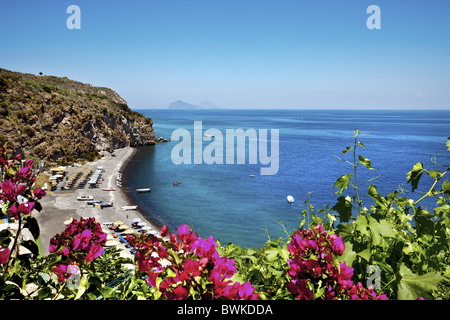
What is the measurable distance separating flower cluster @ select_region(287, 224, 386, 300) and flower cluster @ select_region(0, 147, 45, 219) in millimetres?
1550

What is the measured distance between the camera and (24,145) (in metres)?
42.6

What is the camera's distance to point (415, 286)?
60.6 inches

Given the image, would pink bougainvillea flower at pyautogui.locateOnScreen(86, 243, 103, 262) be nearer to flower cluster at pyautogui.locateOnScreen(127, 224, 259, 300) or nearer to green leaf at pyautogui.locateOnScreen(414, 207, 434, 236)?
flower cluster at pyautogui.locateOnScreen(127, 224, 259, 300)

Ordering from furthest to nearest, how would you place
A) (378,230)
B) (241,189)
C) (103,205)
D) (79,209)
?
(241,189) → (103,205) → (79,209) → (378,230)

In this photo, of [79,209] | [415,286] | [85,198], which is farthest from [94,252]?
[85,198]

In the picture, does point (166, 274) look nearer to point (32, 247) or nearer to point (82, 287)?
point (82, 287)

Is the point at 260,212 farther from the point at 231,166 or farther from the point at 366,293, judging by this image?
the point at 366,293

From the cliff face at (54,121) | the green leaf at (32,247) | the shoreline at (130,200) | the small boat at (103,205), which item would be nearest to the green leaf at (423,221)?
the green leaf at (32,247)

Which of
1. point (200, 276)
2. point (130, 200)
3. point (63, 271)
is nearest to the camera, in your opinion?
point (200, 276)

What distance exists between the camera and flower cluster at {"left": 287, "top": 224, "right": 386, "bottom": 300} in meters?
1.35

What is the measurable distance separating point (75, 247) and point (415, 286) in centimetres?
196

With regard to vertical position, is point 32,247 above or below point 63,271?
above

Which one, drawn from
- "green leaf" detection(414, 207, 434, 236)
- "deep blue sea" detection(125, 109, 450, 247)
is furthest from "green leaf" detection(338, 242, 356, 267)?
"deep blue sea" detection(125, 109, 450, 247)
